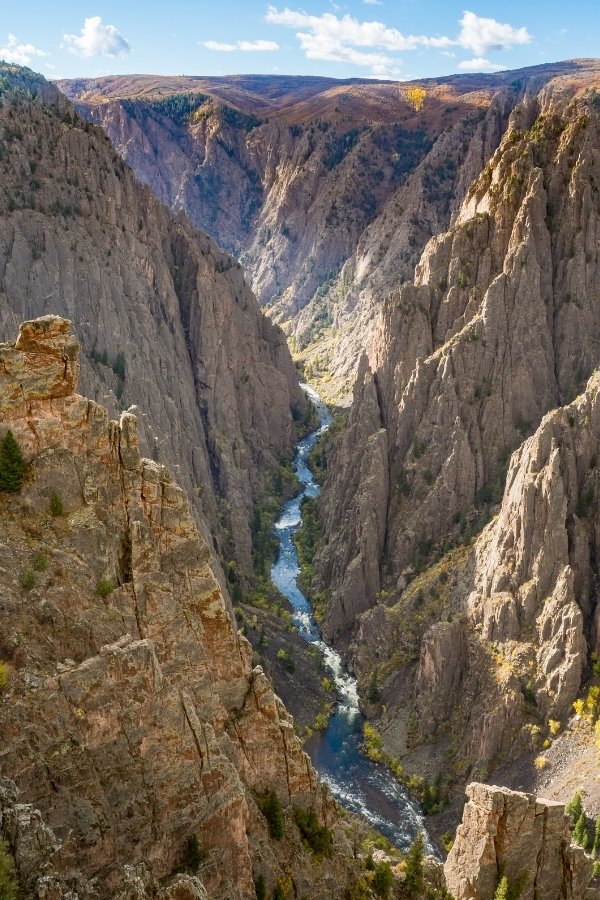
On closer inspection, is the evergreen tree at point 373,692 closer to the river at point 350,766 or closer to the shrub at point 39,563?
the river at point 350,766

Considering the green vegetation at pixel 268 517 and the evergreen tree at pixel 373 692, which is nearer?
the evergreen tree at pixel 373 692

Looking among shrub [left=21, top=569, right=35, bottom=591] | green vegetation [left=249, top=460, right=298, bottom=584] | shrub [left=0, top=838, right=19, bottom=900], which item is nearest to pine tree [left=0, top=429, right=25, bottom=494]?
shrub [left=21, top=569, right=35, bottom=591]

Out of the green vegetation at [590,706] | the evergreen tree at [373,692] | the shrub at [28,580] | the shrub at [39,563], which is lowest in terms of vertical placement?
the evergreen tree at [373,692]

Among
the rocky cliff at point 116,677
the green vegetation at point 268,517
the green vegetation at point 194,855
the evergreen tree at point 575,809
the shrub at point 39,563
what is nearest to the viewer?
the rocky cliff at point 116,677

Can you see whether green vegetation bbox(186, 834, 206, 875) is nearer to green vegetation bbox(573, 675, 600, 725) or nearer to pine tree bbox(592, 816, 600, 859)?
pine tree bbox(592, 816, 600, 859)

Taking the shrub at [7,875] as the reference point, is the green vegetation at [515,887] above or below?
below

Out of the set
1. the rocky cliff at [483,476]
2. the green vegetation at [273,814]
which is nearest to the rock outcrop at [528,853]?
the green vegetation at [273,814]

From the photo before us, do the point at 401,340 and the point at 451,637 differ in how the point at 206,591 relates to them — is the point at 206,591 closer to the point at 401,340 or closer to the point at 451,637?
the point at 451,637

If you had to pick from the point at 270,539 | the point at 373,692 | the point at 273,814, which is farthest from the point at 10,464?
the point at 270,539
